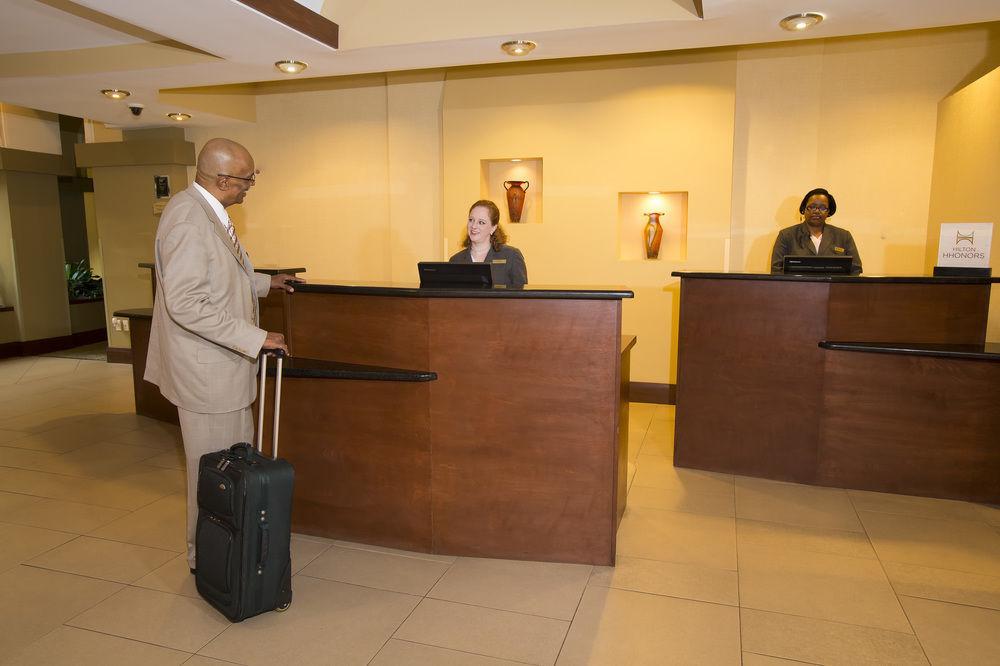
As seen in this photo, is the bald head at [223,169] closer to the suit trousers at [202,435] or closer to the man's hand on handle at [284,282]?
the man's hand on handle at [284,282]

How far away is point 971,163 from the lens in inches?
176

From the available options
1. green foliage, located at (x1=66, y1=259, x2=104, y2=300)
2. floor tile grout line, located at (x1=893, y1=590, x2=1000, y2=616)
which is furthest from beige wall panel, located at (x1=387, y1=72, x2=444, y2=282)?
green foliage, located at (x1=66, y1=259, x2=104, y2=300)

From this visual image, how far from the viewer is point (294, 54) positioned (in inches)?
180

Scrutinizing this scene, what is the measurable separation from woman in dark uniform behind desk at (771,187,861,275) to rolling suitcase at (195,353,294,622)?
3.84 m

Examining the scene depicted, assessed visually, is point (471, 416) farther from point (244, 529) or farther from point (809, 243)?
point (809, 243)

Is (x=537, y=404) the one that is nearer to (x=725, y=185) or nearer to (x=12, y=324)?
(x=725, y=185)

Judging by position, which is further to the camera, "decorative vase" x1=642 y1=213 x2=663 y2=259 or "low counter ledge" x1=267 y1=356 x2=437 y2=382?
"decorative vase" x1=642 y1=213 x2=663 y2=259

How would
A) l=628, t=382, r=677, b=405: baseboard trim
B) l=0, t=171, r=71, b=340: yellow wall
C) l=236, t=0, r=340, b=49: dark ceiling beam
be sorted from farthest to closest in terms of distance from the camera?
l=0, t=171, r=71, b=340: yellow wall < l=628, t=382, r=677, b=405: baseboard trim < l=236, t=0, r=340, b=49: dark ceiling beam

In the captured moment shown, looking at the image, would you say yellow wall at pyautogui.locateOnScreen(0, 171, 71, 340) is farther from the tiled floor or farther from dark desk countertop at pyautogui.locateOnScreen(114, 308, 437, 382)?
dark desk countertop at pyautogui.locateOnScreen(114, 308, 437, 382)

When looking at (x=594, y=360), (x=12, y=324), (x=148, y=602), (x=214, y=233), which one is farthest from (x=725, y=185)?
(x=12, y=324)

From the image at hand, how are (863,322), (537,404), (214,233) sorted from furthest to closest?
(863,322) → (537,404) → (214,233)

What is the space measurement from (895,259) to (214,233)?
5014 millimetres

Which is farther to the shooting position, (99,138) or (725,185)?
(99,138)

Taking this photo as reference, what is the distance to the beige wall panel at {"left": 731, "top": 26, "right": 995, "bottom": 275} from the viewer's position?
16.5ft
